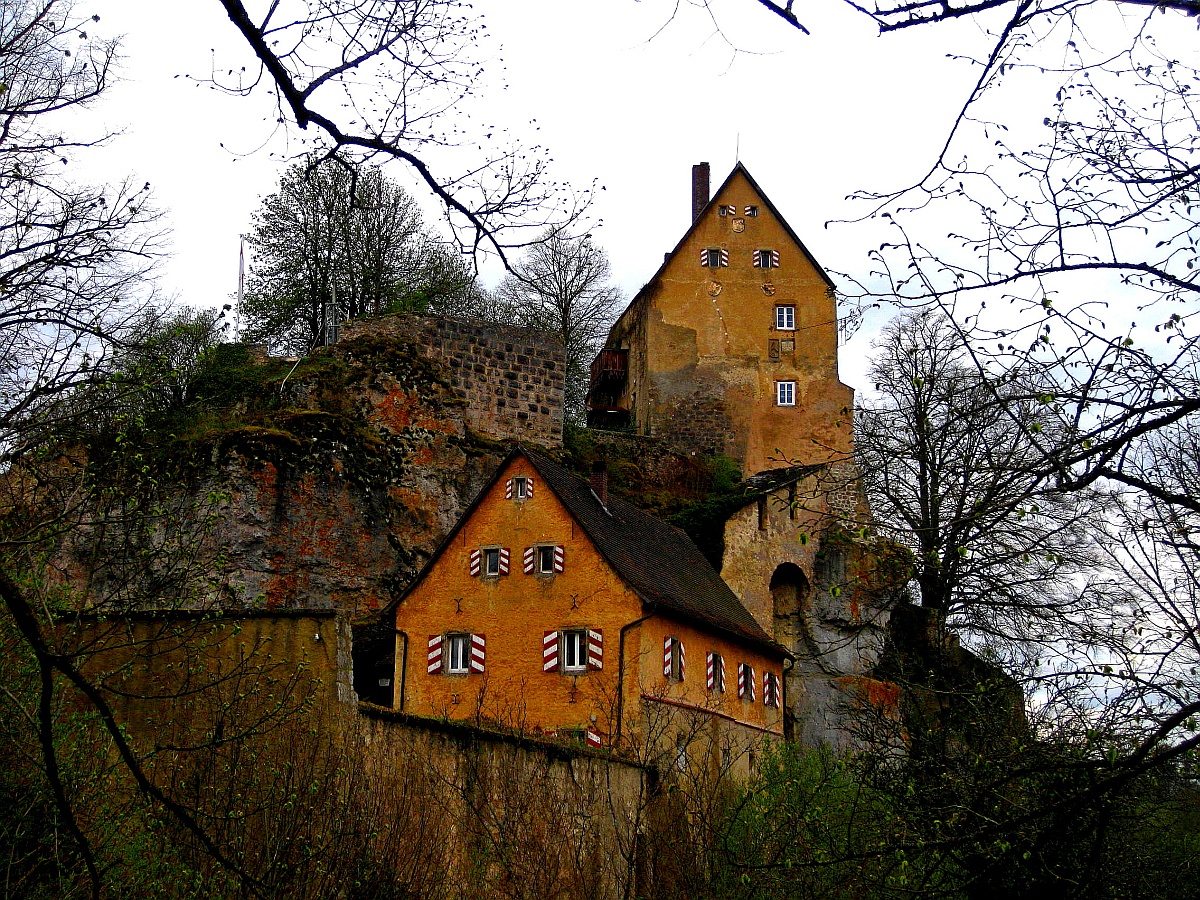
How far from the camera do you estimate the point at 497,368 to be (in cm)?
2780

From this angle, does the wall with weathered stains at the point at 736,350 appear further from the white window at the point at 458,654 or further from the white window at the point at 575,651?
the white window at the point at 575,651

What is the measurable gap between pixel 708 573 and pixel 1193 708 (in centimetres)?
2056

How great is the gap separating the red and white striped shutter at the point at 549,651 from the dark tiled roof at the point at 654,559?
139 cm

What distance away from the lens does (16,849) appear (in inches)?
325

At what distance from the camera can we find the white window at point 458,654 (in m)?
21.6

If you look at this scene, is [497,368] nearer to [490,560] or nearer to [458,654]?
[490,560]

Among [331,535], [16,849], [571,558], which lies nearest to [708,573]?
[571,558]

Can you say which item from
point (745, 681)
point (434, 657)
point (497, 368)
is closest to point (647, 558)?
point (745, 681)

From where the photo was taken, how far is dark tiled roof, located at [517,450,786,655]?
21.5 m

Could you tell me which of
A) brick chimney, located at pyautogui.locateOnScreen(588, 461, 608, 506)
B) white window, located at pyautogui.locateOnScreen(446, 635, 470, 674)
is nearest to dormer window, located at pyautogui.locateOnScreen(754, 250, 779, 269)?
brick chimney, located at pyautogui.locateOnScreen(588, 461, 608, 506)

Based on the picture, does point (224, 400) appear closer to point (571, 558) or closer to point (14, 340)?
point (571, 558)

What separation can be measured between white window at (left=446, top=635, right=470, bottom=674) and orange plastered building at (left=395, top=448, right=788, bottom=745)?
0.02 m

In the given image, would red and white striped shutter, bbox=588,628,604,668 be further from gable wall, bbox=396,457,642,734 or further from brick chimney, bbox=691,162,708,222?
brick chimney, bbox=691,162,708,222

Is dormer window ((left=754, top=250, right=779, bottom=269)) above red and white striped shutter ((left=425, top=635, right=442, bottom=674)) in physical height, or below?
above
